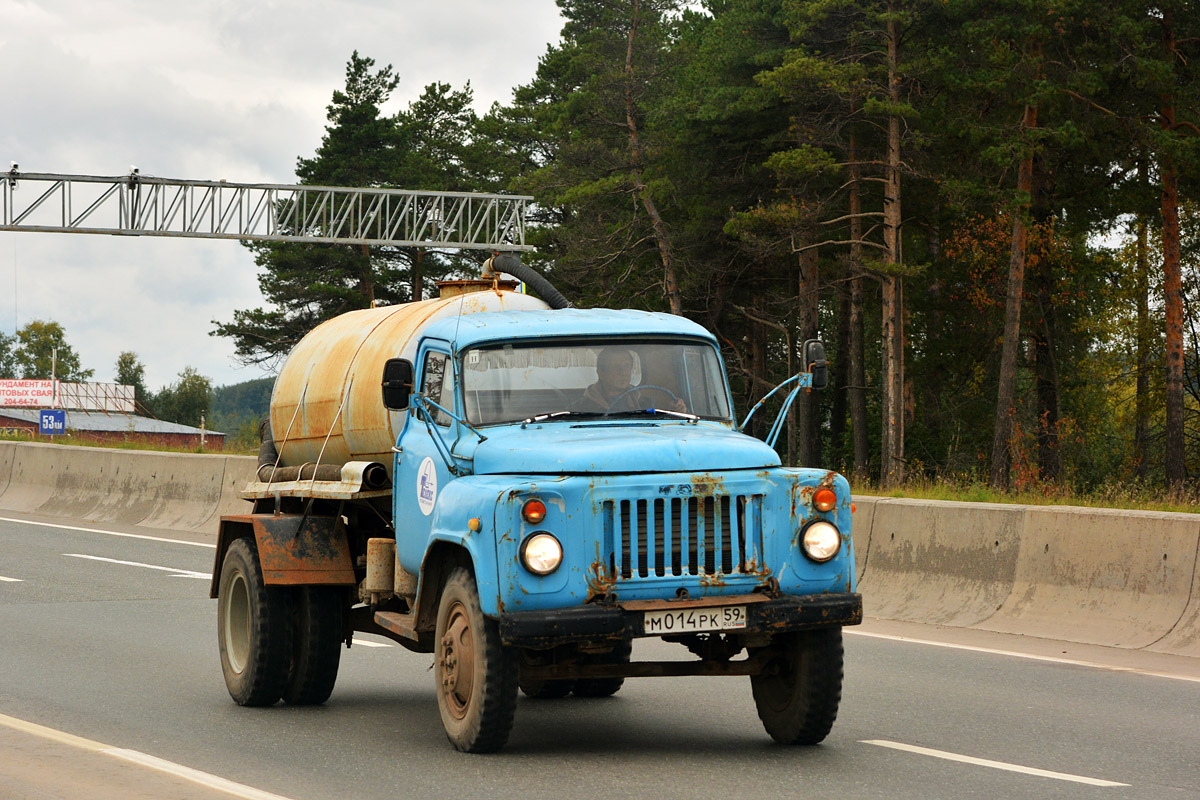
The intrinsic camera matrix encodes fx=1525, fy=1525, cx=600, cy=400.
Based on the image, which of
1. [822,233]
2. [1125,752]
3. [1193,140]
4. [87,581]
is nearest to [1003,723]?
[1125,752]

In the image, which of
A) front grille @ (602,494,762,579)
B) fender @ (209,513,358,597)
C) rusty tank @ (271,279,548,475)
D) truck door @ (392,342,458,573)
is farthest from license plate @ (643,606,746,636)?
fender @ (209,513,358,597)

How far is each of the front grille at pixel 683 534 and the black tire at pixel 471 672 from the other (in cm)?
71

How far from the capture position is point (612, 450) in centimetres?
739

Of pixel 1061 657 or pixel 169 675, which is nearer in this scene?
pixel 169 675

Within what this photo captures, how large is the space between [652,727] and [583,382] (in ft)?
6.97

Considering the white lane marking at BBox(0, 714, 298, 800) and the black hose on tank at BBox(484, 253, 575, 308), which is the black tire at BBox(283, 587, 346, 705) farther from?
the black hose on tank at BBox(484, 253, 575, 308)

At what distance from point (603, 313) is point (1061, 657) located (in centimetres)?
521

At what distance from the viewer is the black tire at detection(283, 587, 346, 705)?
973 cm

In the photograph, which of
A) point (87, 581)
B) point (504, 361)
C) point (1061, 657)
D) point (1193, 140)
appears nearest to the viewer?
point (504, 361)

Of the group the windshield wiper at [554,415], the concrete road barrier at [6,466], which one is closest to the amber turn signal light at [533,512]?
the windshield wiper at [554,415]

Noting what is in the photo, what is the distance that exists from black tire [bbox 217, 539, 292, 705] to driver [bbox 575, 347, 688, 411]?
2745 mm

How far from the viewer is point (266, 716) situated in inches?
373

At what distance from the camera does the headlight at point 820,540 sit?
7.45 m

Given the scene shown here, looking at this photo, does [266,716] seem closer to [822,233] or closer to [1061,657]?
[1061,657]
